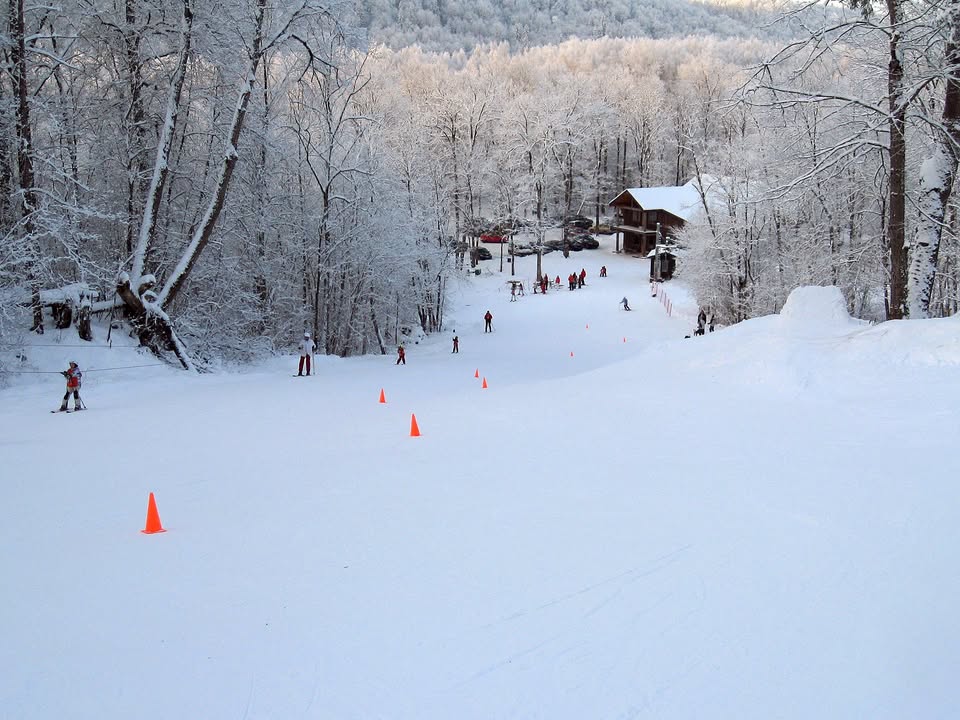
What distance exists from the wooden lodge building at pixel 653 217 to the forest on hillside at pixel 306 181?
15584 millimetres

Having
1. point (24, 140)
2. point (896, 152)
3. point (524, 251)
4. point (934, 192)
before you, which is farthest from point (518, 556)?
point (524, 251)

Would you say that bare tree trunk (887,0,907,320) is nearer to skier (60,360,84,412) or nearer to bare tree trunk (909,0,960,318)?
bare tree trunk (909,0,960,318)

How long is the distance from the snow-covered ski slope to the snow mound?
47.6 inches

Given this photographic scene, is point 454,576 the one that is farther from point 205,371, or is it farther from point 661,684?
point 205,371

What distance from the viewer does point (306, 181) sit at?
3045cm

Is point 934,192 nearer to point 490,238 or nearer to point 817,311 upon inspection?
point 817,311

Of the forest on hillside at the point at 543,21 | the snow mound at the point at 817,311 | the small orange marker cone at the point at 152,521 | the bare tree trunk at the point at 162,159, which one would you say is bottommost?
the small orange marker cone at the point at 152,521

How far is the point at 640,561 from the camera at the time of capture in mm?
6113

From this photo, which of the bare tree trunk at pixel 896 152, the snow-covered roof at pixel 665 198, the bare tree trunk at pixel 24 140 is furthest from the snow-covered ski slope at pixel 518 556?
the snow-covered roof at pixel 665 198

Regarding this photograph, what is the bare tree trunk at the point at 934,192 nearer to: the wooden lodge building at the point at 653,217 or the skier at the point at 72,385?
the skier at the point at 72,385

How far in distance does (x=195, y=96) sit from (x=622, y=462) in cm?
1956

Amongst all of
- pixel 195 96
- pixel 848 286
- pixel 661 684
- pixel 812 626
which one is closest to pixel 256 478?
pixel 661 684

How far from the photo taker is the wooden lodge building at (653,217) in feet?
194

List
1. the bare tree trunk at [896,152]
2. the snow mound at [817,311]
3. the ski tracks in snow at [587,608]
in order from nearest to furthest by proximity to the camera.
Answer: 1. the ski tracks in snow at [587,608]
2. the bare tree trunk at [896,152]
3. the snow mound at [817,311]
